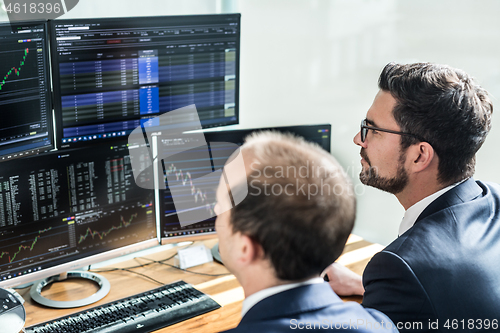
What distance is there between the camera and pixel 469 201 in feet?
4.78

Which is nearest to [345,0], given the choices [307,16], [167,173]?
[307,16]

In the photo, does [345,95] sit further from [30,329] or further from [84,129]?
[30,329]

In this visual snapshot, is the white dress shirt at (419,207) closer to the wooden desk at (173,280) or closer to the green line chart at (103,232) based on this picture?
the wooden desk at (173,280)

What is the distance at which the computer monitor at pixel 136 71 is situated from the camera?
1.63 meters

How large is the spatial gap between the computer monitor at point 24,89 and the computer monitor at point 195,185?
45cm

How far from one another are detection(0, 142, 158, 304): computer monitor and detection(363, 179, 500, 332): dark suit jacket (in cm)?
92

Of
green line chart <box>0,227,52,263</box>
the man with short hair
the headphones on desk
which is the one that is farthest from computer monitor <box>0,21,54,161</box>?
the man with short hair

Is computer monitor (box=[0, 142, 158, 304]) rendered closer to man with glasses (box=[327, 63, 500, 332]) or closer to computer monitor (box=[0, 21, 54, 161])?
computer monitor (box=[0, 21, 54, 161])

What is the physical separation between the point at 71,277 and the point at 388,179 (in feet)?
3.90

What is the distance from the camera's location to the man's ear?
5.27 feet

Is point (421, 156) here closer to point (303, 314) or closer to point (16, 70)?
point (303, 314)

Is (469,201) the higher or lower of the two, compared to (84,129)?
lower

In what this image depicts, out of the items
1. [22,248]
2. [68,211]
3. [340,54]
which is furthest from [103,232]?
[340,54]

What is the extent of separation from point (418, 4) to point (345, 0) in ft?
1.12
